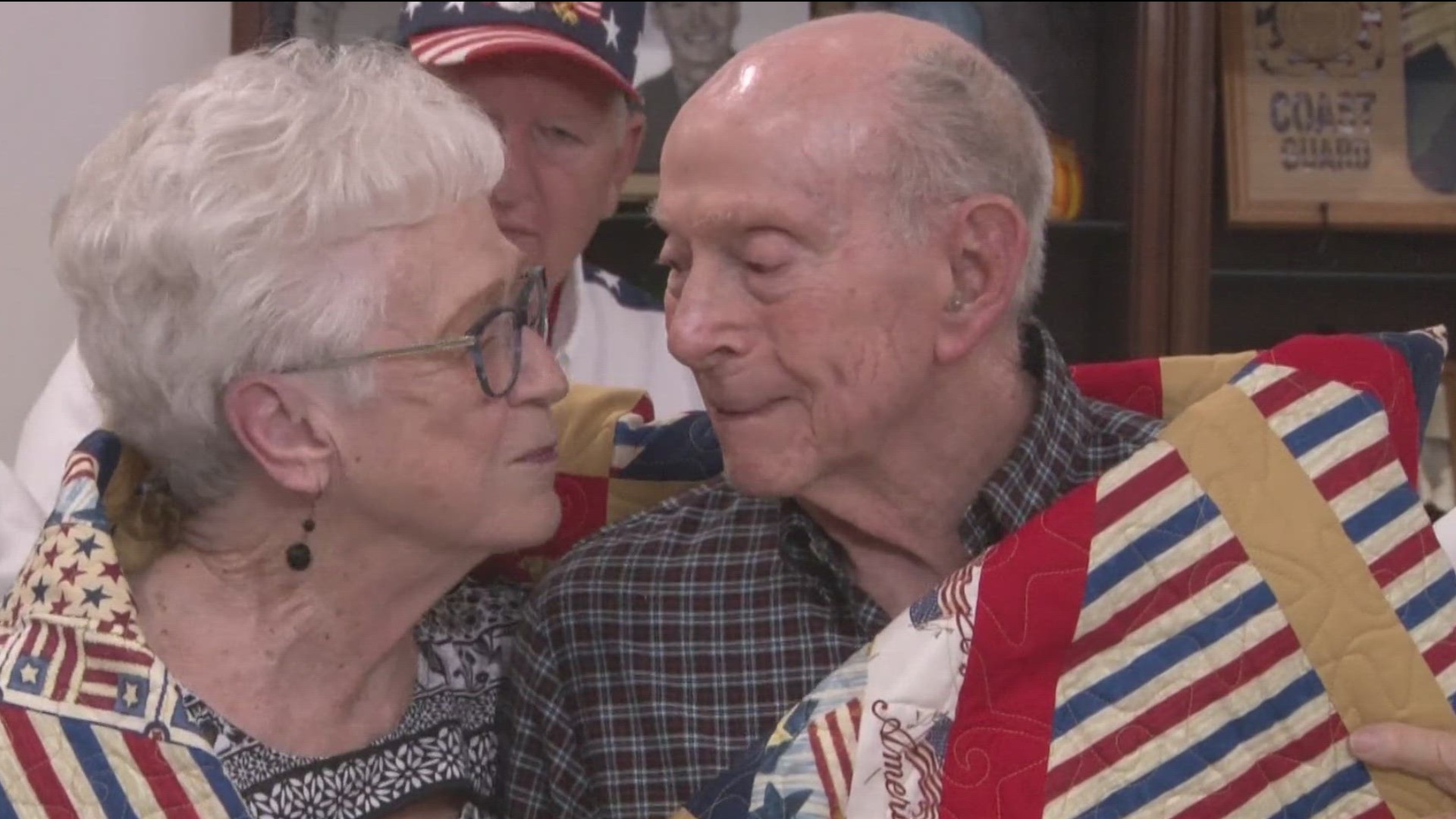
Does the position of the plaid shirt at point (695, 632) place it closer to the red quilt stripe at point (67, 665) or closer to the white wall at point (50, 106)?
the red quilt stripe at point (67, 665)

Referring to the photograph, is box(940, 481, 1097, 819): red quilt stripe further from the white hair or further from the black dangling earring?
the black dangling earring

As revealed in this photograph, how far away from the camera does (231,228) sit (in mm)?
1182

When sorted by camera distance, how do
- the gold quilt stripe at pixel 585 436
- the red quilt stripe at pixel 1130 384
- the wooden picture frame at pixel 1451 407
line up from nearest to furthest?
the red quilt stripe at pixel 1130 384 → the gold quilt stripe at pixel 585 436 → the wooden picture frame at pixel 1451 407

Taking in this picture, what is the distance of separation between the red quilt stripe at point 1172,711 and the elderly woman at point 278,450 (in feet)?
1.55

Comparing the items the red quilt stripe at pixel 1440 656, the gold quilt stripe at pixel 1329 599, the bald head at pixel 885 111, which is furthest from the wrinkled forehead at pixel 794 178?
the red quilt stripe at pixel 1440 656

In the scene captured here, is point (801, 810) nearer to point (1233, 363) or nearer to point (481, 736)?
point (481, 736)

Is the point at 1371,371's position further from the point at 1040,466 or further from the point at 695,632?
the point at 695,632

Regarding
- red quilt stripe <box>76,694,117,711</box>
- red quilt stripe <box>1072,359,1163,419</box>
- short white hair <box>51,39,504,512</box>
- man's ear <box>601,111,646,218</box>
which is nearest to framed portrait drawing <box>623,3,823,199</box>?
man's ear <box>601,111,646,218</box>

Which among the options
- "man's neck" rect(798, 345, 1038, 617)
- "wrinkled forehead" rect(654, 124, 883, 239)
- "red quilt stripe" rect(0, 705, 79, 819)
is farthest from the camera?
"man's neck" rect(798, 345, 1038, 617)

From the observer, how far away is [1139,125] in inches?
103

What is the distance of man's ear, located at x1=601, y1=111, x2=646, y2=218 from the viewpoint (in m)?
2.06

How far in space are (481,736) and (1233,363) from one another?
759mm

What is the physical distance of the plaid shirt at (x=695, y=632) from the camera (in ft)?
4.44

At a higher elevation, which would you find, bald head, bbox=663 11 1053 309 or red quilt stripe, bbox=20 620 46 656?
bald head, bbox=663 11 1053 309
